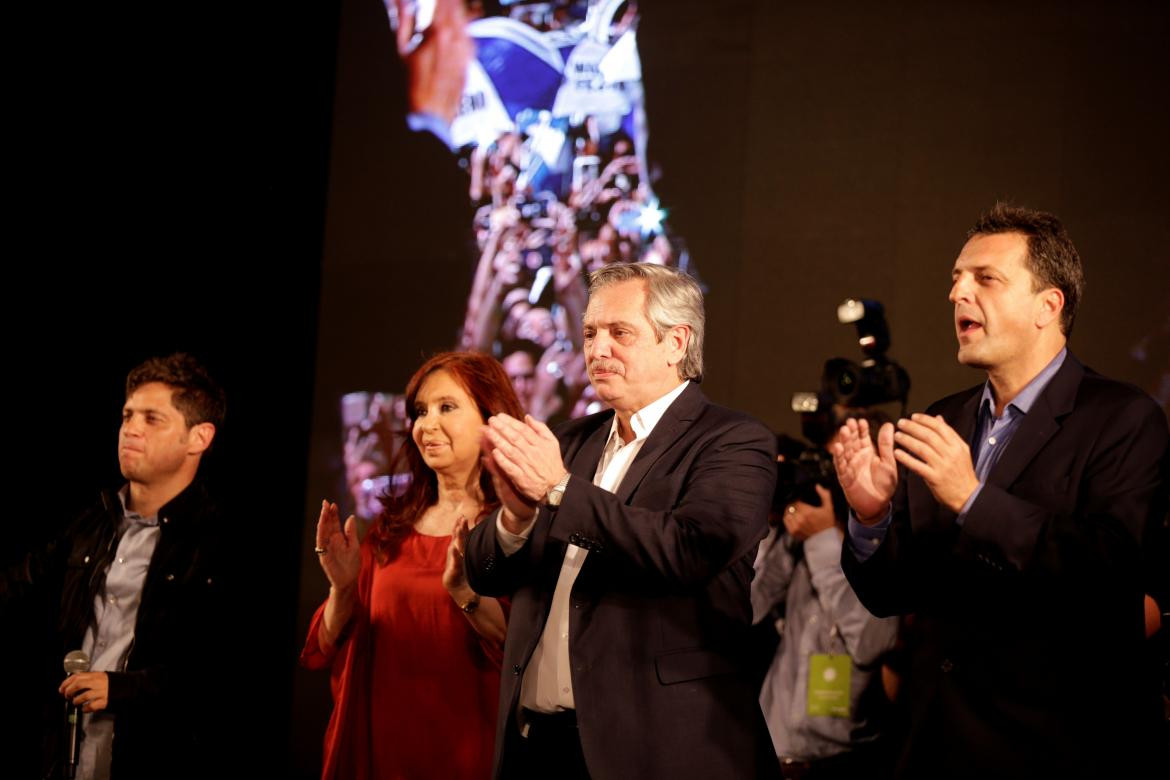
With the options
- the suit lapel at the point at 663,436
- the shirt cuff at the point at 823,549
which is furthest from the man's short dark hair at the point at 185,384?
the shirt cuff at the point at 823,549

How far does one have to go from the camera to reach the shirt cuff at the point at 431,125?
4.72 metres

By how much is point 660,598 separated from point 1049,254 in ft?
3.22

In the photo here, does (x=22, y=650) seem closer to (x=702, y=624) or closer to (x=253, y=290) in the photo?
(x=253, y=290)

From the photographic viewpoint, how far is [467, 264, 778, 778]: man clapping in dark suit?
2.04 meters

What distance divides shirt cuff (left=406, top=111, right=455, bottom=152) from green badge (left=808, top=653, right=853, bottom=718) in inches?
104

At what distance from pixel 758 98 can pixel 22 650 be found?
3.51m

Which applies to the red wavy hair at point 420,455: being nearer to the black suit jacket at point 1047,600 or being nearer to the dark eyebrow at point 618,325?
the dark eyebrow at point 618,325

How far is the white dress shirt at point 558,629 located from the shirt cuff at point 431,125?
105 inches

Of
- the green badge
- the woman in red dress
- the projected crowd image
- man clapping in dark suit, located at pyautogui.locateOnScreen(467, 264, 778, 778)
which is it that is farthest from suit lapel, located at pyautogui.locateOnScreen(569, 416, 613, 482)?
the projected crowd image

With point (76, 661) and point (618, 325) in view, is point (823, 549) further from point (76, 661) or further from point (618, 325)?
point (76, 661)

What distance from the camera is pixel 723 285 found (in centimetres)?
400

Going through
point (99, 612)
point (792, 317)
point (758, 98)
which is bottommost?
point (99, 612)

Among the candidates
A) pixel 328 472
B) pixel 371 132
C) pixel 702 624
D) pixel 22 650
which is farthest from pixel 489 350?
pixel 702 624

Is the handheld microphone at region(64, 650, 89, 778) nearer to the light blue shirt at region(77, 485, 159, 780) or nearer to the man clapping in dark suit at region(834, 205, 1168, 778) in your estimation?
the light blue shirt at region(77, 485, 159, 780)
